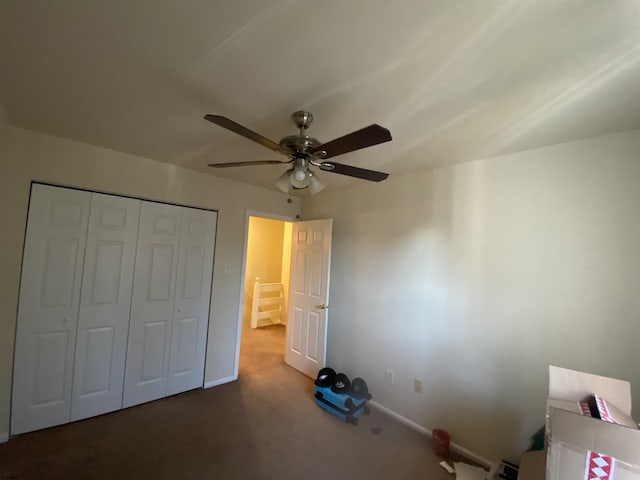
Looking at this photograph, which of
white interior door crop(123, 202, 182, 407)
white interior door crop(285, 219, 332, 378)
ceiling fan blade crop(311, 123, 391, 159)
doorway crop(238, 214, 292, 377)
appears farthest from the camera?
doorway crop(238, 214, 292, 377)

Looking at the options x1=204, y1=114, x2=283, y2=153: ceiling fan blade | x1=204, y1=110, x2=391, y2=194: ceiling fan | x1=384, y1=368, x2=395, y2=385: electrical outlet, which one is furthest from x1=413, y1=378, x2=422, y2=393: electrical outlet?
x1=204, y1=114, x2=283, y2=153: ceiling fan blade

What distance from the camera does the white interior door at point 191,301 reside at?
2.90 meters

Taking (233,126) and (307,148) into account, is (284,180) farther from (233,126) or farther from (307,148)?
(233,126)

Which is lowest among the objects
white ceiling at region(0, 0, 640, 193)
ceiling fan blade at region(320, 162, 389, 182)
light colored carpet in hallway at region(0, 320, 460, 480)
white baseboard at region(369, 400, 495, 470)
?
light colored carpet in hallway at region(0, 320, 460, 480)

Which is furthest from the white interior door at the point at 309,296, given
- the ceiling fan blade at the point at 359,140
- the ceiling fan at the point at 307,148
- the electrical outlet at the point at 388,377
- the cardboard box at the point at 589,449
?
the cardboard box at the point at 589,449

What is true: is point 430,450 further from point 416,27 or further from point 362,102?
point 416,27

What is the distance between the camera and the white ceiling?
100 centimetres

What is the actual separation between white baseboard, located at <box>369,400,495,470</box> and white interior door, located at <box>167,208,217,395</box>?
203 cm

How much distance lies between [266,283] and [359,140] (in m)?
5.25

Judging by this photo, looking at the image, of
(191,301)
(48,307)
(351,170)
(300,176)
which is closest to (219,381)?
(191,301)

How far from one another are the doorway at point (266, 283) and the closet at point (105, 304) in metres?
2.04

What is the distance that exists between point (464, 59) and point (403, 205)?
5.43 feet

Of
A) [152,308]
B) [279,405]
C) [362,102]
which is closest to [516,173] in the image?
[362,102]

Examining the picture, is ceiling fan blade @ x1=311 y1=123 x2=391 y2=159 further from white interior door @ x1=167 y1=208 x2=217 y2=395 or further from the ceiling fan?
white interior door @ x1=167 y1=208 x2=217 y2=395
